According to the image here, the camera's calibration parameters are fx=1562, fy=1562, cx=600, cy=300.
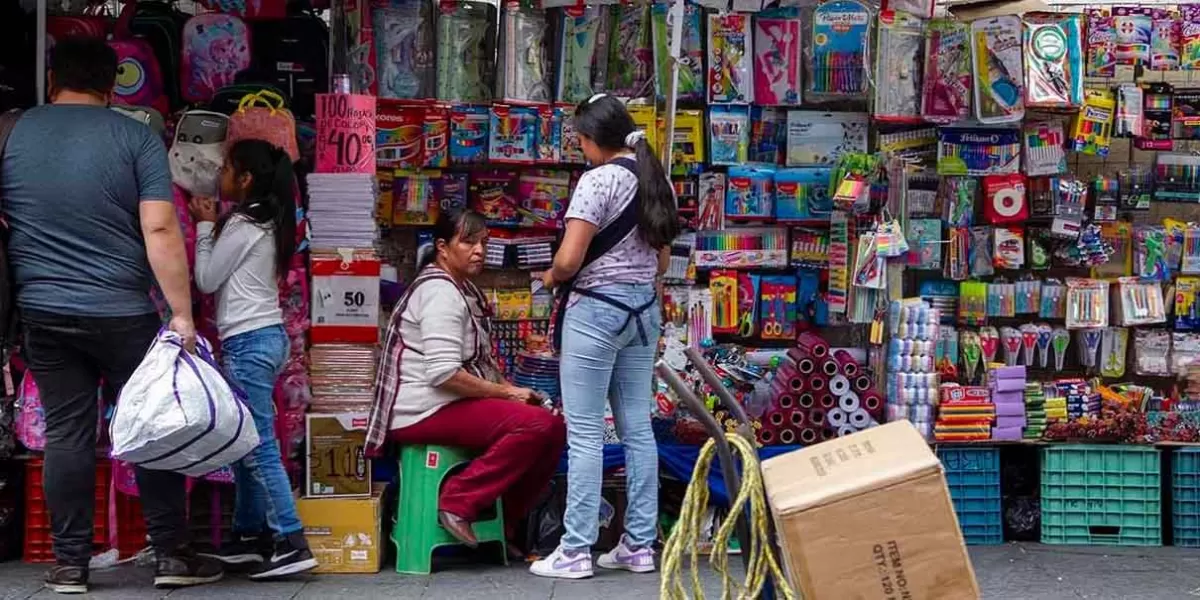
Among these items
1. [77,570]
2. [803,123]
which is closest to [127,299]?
[77,570]

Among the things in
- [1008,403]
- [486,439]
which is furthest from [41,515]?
[1008,403]

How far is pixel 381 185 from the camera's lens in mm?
6867

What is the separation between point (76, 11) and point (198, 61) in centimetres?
65

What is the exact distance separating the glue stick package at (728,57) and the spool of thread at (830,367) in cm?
124

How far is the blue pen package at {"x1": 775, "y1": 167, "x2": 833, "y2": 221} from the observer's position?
700cm

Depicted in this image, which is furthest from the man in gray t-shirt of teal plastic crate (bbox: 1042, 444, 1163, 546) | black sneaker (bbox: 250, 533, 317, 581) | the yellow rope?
teal plastic crate (bbox: 1042, 444, 1163, 546)

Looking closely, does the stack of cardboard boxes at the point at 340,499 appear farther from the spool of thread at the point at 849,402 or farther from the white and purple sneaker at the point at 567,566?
the spool of thread at the point at 849,402

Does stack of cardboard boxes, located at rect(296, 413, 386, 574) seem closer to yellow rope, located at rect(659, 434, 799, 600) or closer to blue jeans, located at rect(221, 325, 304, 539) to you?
blue jeans, located at rect(221, 325, 304, 539)

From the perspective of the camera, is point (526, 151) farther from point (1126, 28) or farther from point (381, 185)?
point (1126, 28)

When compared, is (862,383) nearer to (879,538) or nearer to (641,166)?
(641,166)

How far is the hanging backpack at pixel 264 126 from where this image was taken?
624 cm

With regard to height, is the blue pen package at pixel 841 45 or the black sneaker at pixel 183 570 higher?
the blue pen package at pixel 841 45

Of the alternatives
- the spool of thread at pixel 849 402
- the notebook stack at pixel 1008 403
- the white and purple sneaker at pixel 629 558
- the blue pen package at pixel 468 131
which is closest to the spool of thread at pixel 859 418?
the spool of thread at pixel 849 402

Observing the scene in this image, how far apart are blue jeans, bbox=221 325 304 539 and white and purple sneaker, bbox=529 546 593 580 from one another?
95cm
